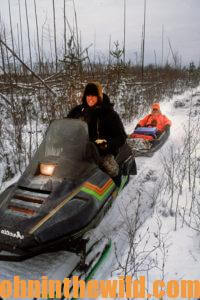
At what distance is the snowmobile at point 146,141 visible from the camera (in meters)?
6.15

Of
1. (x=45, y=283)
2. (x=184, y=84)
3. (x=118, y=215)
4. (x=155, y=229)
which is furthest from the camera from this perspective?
(x=184, y=84)

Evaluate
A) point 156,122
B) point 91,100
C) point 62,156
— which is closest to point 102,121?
point 91,100

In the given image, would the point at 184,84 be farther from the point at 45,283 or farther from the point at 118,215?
the point at 45,283

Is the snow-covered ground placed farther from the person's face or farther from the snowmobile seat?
the snowmobile seat

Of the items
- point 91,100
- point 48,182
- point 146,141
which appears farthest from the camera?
point 146,141

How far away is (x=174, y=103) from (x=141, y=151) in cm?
768

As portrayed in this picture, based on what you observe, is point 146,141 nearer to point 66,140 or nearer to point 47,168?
point 66,140

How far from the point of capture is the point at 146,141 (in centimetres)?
623

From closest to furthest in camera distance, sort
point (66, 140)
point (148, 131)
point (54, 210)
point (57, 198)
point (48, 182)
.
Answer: point (54, 210) → point (57, 198) → point (48, 182) → point (66, 140) → point (148, 131)

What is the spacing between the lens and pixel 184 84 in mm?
21031

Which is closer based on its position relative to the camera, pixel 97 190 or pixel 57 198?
pixel 57 198

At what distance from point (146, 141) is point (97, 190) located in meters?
3.51

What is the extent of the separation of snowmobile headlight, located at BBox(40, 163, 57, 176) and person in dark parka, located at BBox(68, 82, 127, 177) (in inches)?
38.0

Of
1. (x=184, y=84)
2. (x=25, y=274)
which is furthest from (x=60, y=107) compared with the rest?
(x=184, y=84)
